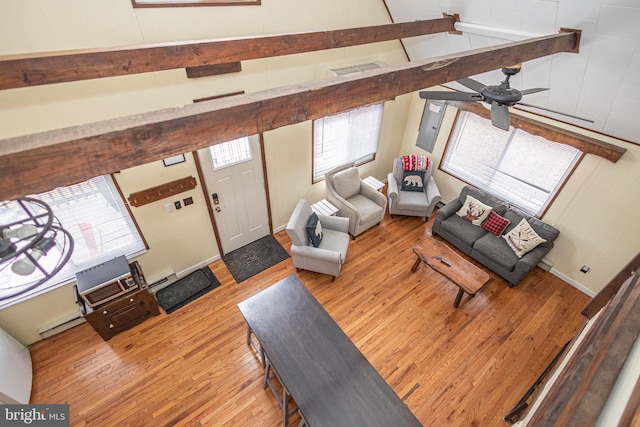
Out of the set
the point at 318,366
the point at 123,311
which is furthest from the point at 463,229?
the point at 123,311

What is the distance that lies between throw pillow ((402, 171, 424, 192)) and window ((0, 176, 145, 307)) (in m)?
4.21

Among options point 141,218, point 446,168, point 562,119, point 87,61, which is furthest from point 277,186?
point 562,119

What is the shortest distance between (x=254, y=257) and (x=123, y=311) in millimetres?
1768

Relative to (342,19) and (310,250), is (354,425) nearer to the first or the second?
(310,250)

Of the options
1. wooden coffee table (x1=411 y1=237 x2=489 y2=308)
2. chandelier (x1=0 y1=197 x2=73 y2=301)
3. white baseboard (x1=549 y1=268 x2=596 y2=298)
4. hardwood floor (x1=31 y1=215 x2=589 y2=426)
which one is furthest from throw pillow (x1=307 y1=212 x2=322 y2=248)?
white baseboard (x1=549 y1=268 x2=596 y2=298)

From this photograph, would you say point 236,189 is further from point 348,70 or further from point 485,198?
point 485,198

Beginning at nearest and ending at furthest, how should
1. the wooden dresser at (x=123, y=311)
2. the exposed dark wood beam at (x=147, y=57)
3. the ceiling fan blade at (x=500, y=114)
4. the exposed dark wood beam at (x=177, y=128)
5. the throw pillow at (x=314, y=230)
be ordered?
the exposed dark wood beam at (x=177, y=128), the exposed dark wood beam at (x=147, y=57), the ceiling fan blade at (x=500, y=114), the wooden dresser at (x=123, y=311), the throw pillow at (x=314, y=230)

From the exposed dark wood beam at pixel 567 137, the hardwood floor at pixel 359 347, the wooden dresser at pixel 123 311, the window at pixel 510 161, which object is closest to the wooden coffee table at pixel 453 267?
the hardwood floor at pixel 359 347

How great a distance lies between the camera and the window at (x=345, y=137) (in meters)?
4.67

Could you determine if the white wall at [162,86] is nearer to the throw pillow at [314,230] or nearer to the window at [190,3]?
the window at [190,3]

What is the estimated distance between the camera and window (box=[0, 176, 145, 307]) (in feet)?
9.63

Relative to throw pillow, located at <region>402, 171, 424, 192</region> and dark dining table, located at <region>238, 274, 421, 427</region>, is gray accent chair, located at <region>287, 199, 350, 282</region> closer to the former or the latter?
dark dining table, located at <region>238, 274, 421, 427</region>

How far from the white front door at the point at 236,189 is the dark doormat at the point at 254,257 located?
11cm

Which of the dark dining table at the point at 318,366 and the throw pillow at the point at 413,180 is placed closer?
the dark dining table at the point at 318,366
